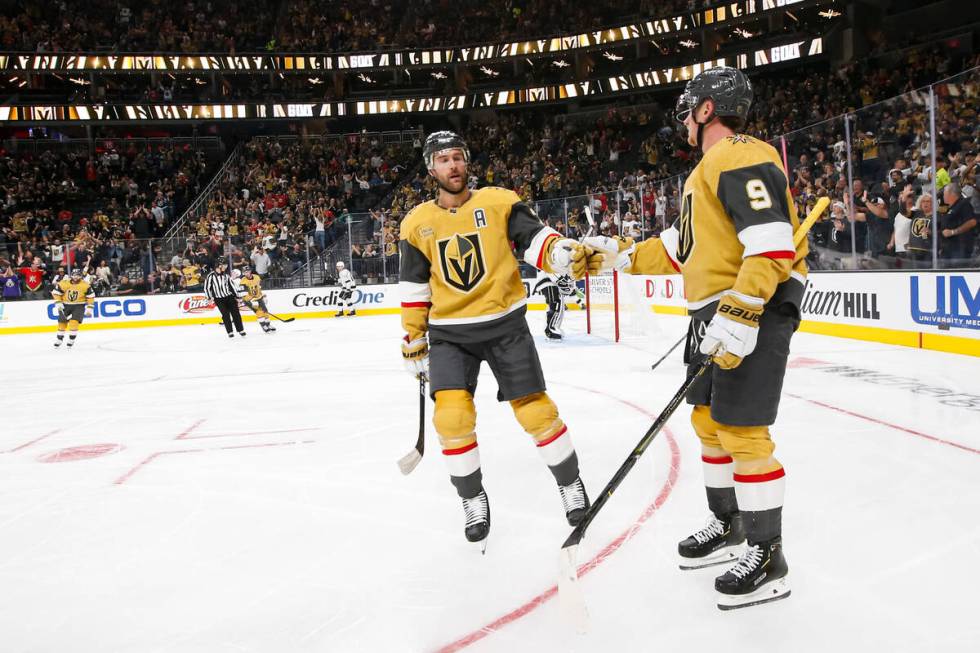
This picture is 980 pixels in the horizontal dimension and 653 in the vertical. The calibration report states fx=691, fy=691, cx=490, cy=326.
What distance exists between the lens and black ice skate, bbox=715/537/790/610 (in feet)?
6.95

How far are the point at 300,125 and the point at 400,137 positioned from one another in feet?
14.6

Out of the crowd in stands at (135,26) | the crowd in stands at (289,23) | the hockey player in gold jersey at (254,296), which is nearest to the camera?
the hockey player in gold jersey at (254,296)

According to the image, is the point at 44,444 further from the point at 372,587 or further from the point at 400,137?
the point at 400,137

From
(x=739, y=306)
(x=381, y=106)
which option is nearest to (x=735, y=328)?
(x=739, y=306)

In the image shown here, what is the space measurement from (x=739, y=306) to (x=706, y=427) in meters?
0.58

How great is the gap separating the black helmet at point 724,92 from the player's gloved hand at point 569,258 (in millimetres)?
641

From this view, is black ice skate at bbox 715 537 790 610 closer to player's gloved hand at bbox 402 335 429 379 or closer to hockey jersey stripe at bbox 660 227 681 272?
hockey jersey stripe at bbox 660 227 681 272

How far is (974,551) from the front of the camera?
2438mm

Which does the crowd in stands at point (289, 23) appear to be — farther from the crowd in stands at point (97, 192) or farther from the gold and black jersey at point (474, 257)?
the gold and black jersey at point (474, 257)

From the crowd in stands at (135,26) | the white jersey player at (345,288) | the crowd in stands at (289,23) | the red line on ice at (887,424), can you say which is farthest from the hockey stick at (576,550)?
the crowd in stands at (135,26)

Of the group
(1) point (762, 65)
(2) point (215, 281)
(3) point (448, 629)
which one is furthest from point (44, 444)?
(1) point (762, 65)

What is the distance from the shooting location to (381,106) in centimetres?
2667

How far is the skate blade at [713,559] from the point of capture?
2391mm

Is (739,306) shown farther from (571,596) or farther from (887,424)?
(887,424)
